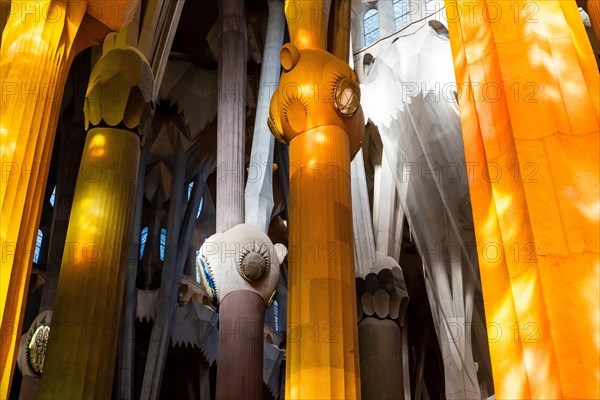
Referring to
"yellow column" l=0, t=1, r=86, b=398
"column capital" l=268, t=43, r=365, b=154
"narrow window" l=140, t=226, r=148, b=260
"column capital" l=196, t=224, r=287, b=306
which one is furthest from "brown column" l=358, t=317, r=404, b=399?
"yellow column" l=0, t=1, r=86, b=398

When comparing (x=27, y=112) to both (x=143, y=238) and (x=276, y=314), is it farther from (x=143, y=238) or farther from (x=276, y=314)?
(x=276, y=314)

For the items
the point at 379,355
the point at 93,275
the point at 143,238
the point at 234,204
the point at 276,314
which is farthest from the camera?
the point at 276,314

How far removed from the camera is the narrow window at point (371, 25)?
14891 mm

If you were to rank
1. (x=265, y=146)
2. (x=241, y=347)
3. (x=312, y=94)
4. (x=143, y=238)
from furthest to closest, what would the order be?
(x=143, y=238) → (x=265, y=146) → (x=241, y=347) → (x=312, y=94)

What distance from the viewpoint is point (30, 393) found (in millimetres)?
12430

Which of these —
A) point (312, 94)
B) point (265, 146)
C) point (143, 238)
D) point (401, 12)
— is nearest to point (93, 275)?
point (312, 94)

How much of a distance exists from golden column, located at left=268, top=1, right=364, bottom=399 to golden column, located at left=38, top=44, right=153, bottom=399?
2301mm

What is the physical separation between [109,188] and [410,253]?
12048mm

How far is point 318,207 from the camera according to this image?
720 cm

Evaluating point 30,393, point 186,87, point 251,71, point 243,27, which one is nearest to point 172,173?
point 186,87

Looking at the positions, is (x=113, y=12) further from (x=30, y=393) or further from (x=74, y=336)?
(x=30, y=393)

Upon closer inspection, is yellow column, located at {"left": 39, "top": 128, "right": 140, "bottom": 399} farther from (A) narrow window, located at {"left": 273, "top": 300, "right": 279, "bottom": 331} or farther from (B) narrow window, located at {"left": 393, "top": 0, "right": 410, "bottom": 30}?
(A) narrow window, located at {"left": 273, "top": 300, "right": 279, "bottom": 331}

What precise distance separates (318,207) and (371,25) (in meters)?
8.69

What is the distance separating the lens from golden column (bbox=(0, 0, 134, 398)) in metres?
4.60
